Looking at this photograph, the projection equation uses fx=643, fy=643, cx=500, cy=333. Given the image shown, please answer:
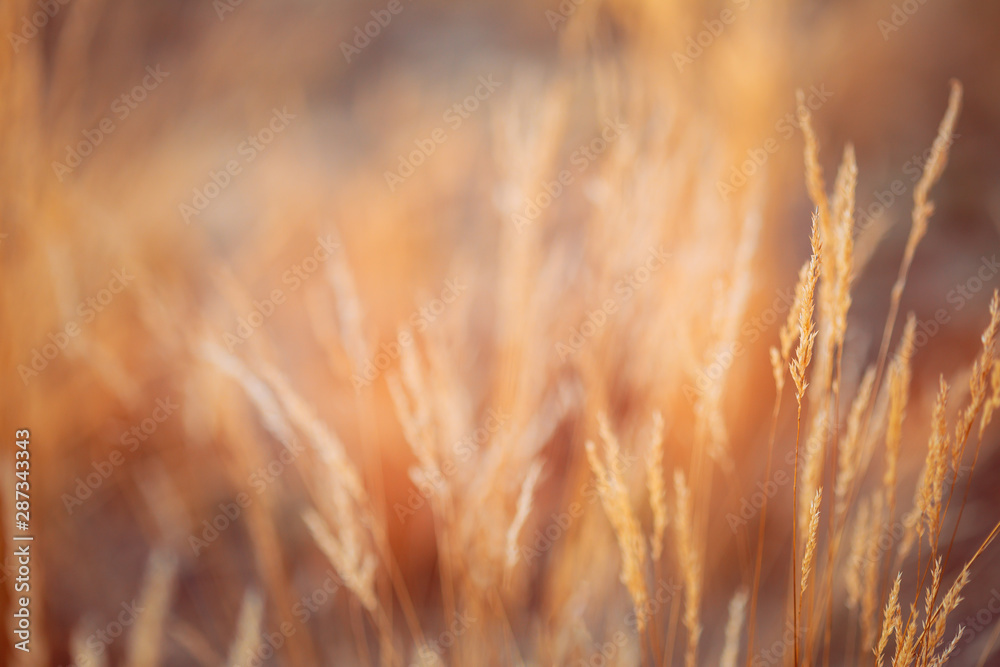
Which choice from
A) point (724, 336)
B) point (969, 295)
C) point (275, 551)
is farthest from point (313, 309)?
point (969, 295)

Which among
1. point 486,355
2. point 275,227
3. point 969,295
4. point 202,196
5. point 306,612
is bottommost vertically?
point 969,295

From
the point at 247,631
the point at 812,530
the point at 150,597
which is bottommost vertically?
the point at 812,530

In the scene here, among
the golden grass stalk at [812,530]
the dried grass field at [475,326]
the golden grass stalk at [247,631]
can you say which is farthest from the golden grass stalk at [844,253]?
the golden grass stalk at [247,631]

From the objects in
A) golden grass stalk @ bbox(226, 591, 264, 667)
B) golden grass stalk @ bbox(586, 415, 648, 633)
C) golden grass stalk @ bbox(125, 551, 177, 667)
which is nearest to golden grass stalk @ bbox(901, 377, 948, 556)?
golden grass stalk @ bbox(586, 415, 648, 633)

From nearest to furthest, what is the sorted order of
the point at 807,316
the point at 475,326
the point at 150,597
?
the point at 807,316 < the point at 150,597 < the point at 475,326

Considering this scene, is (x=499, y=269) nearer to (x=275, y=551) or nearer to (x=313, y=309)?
(x=313, y=309)

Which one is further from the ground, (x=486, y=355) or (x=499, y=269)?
(x=499, y=269)

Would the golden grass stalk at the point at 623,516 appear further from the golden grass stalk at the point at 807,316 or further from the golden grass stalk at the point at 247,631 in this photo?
the golden grass stalk at the point at 247,631

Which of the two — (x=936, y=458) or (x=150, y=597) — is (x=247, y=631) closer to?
(x=150, y=597)

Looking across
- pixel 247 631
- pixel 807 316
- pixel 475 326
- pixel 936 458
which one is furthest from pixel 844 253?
pixel 475 326
